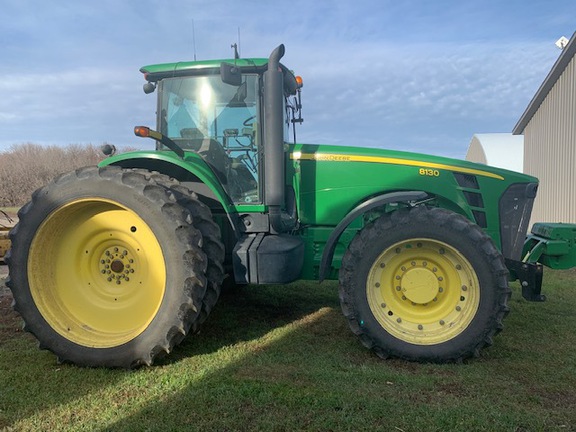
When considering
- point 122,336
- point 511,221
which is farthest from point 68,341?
point 511,221

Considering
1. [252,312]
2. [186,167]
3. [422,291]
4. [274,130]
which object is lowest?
[252,312]

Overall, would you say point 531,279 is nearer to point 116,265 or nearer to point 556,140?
point 116,265

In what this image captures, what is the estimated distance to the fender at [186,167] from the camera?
3611 millimetres

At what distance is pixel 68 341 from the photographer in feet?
10.6

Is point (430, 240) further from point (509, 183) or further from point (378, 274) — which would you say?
point (509, 183)

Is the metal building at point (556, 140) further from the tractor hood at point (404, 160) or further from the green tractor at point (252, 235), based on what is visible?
the green tractor at point (252, 235)

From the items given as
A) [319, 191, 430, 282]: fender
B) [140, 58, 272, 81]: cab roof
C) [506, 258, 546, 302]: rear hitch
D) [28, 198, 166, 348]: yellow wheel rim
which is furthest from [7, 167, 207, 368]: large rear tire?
[506, 258, 546, 302]: rear hitch

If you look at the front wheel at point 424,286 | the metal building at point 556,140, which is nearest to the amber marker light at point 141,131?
the front wheel at point 424,286

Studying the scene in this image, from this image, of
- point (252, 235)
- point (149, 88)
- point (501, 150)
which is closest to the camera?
point (252, 235)

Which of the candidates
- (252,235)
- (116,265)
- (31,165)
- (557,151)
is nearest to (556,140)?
(557,151)

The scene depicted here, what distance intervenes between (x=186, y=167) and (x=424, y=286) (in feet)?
6.58

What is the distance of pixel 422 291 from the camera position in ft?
11.3

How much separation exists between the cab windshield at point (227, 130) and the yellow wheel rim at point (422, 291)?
4.01ft

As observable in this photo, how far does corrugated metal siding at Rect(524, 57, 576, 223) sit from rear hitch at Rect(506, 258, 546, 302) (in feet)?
28.3
